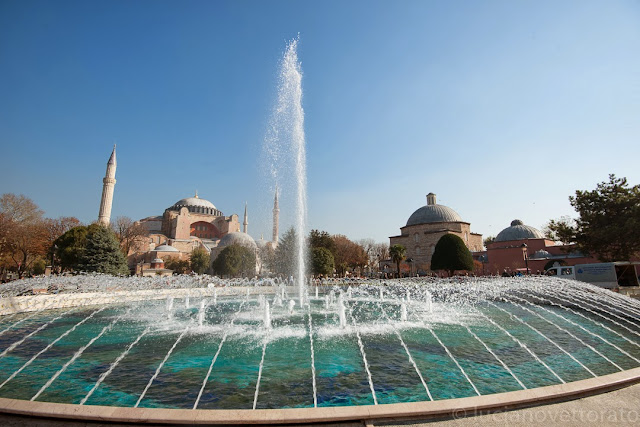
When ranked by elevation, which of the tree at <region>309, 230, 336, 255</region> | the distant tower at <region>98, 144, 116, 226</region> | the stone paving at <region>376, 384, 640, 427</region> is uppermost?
the distant tower at <region>98, 144, 116, 226</region>

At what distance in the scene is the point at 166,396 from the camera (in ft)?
13.1

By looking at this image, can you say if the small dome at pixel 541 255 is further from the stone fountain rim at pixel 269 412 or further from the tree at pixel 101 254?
the tree at pixel 101 254

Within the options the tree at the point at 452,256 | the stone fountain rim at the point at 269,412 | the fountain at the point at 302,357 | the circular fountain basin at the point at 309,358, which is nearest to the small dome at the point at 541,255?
the tree at the point at 452,256

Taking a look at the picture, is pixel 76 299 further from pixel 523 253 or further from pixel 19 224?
pixel 523 253

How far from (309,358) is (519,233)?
41535mm

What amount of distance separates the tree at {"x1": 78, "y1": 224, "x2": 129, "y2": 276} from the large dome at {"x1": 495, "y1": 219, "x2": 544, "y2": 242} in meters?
40.7

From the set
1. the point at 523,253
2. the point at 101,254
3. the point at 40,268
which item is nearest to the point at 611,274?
the point at 523,253

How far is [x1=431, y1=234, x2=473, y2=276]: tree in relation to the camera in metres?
28.8

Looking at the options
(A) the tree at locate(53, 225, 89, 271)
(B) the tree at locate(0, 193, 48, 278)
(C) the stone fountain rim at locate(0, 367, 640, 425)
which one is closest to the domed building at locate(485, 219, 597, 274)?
(C) the stone fountain rim at locate(0, 367, 640, 425)

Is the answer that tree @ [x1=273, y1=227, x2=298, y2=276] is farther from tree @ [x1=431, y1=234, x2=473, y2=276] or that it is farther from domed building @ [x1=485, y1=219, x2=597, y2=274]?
domed building @ [x1=485, y1=219, x2=597, y2=274]

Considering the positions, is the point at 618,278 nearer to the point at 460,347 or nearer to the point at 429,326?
the point at 429,326

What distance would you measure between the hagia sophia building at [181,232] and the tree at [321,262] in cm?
1193

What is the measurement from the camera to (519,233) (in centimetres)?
3966

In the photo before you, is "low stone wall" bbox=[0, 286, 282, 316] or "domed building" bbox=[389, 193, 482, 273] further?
"domed building" bbox=[389, 193, 482, 273]
